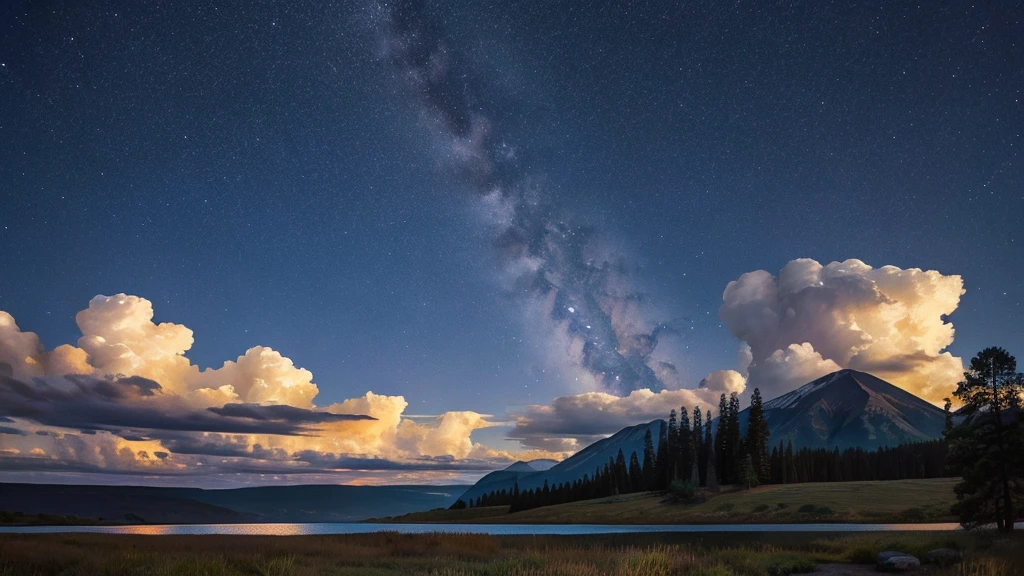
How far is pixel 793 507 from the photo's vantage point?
335 ft

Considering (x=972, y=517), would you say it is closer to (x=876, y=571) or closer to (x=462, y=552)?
(x=876, y=571)

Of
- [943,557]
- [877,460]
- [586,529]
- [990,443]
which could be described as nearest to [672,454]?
[877,460]

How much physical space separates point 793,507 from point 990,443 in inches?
2302

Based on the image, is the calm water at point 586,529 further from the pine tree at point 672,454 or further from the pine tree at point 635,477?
the pine tree at point 635,477

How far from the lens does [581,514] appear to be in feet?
454

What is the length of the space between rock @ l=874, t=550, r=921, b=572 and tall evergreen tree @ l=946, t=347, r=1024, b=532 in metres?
21.1

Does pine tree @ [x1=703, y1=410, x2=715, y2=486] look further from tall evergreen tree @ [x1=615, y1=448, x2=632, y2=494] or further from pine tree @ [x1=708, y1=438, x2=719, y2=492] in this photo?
tall evergreen tree @ [x1=615, y1=448, x2=632, y2=494]

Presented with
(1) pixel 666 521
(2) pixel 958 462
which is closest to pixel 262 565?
(2) pixel 958 462

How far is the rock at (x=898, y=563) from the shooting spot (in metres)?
31.1

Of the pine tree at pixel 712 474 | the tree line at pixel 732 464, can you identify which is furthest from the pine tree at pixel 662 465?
the pine tree at pixel 712 474

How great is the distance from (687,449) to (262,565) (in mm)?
152685

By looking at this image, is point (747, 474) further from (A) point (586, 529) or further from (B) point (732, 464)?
(A) point (586, 529)

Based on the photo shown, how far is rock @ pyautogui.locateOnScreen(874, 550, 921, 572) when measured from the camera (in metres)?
31.1

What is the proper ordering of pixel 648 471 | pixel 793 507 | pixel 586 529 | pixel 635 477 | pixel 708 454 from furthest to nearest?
pixel 635 477, pixel 648 471, pixel 708 454, pixel 793 507, pixel 586 529
